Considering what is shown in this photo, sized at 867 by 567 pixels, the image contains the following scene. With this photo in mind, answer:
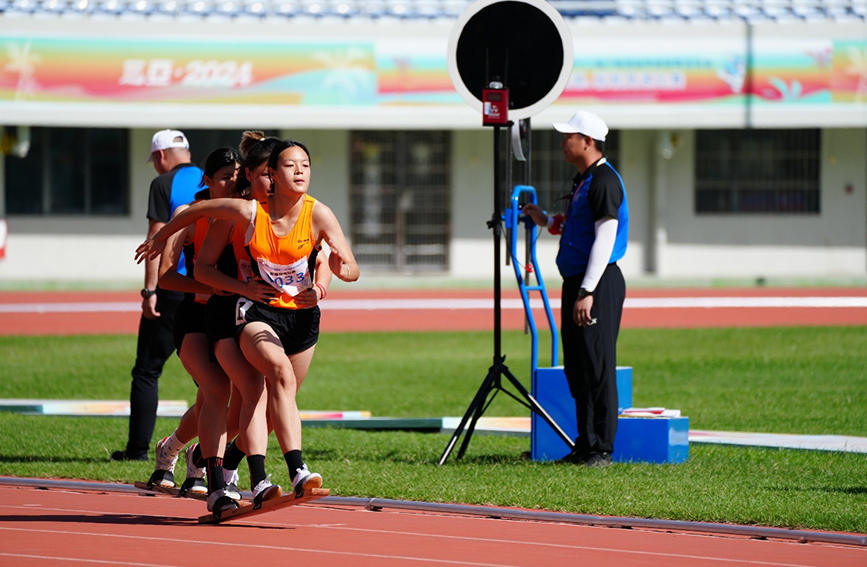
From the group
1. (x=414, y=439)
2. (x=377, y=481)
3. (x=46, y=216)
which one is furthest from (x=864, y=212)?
(x=377, y=481)

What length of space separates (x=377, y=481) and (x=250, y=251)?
6.52 ft

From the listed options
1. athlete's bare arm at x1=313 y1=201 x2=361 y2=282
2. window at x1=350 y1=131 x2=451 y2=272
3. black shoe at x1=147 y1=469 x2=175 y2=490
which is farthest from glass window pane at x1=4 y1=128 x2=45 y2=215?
athlete's bare arm at x1=313 y1=201 x2=361 y2=282

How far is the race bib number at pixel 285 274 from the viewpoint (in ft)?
20.9

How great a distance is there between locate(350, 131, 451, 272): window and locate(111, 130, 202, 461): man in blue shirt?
19.5 metres

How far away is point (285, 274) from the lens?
640 centimetres

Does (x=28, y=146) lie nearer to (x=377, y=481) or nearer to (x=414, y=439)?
(x=414, y=439)

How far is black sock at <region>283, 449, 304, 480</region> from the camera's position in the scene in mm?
6259

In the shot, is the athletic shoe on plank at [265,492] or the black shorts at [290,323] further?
the black shorts at [290,323]

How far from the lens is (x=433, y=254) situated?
28.3 meters

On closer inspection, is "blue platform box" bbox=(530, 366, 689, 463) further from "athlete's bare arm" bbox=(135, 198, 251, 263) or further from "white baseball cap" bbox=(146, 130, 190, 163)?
"athlete's bare arm" bbox=(135, 198, 251, 263)

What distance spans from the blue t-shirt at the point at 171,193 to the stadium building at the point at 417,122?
60.6 feet

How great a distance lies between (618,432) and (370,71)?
63.0 feet

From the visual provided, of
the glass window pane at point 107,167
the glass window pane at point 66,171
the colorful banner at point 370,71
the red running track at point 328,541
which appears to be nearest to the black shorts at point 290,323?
the red running track at point 328,541

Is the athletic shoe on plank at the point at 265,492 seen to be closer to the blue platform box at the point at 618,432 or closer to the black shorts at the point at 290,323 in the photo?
the black shorts at the point at 290,323
